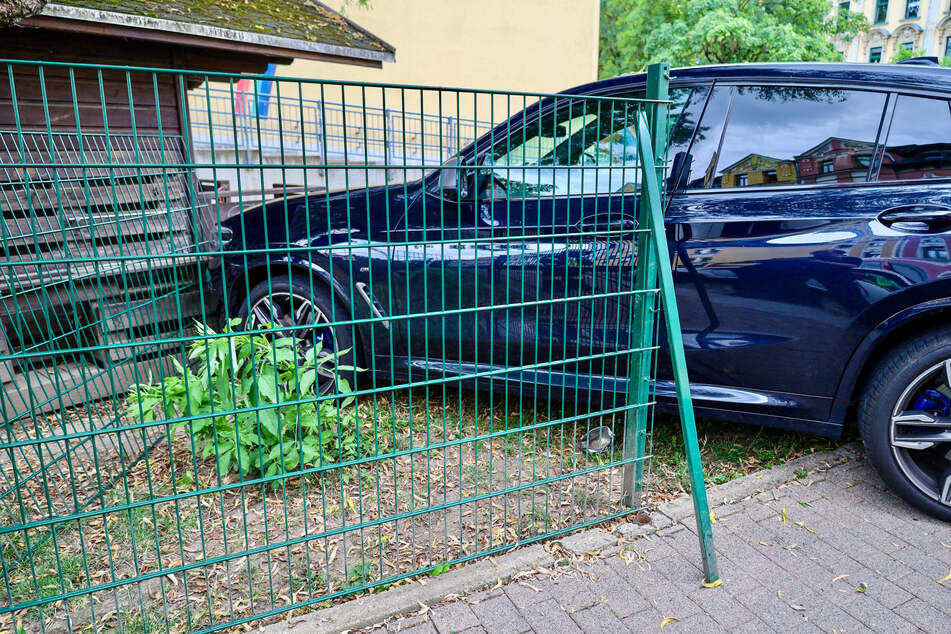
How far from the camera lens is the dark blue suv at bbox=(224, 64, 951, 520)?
2.86m

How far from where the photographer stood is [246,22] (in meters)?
5.63

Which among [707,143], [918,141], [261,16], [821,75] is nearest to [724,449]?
[707,143]

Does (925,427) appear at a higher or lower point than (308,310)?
lower

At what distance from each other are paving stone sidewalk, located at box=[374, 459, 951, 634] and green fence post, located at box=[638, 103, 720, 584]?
0.18 metres

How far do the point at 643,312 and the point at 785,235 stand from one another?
2.53 ft

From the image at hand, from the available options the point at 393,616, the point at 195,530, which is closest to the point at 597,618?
the point at 393,616

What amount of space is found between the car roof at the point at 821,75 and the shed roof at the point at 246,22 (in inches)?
125

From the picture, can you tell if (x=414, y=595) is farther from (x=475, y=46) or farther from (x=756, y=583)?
(x=475, y=46)

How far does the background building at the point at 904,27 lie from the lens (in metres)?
34.7

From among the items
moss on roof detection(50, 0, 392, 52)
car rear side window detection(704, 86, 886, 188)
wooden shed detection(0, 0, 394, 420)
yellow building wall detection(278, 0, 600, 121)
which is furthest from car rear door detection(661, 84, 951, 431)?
yellow building wall detection(278, 0, 600, 121)

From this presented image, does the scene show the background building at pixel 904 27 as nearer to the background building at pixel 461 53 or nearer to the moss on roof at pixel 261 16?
the background building at pixel 461 53

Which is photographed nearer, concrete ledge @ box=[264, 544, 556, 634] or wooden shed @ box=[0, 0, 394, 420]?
concrete ledge @ box=[264, 544, 556, 634]

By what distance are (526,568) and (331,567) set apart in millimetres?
753

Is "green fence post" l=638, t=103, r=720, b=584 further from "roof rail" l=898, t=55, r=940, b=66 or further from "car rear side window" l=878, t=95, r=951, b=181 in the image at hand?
"roof rail" l=898, t=55, r=940, b=66
